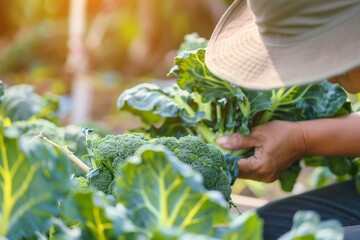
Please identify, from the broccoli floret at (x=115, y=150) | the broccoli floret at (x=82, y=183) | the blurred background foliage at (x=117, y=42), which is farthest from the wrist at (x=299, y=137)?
the blurred background foliage at (x=117, y=42)

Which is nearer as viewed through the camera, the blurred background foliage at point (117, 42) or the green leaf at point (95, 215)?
the green leaf at point (95, 215)

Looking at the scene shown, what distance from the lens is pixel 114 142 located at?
1562 mm

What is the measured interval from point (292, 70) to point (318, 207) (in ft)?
2.91

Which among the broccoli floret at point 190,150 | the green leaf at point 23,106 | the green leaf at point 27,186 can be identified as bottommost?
the broccoli floret at point 190,150

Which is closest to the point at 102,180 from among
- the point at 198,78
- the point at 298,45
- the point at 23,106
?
the point at 198,78

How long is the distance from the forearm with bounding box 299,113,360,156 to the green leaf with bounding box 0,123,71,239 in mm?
1054

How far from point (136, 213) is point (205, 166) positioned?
59 centimetres

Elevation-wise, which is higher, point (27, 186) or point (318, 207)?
point (27, 186)

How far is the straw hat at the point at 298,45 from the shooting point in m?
1.19

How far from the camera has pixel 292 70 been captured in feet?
4.05

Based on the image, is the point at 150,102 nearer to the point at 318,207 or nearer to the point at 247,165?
the point at 247,165

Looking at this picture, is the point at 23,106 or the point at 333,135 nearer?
the point at 333,135

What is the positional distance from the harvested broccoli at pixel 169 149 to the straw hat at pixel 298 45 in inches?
10.6

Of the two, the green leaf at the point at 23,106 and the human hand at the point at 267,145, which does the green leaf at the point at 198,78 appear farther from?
the green leaf at the point at 23,106
